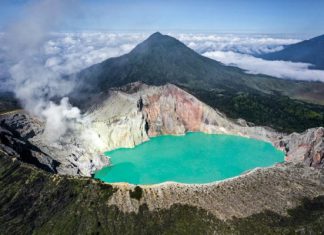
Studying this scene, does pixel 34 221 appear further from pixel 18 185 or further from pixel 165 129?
pixel 165 129

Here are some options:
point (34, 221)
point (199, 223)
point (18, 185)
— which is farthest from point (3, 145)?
point (199, 223)

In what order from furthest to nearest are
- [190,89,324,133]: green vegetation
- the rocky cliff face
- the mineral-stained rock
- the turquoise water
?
[190,89,324,133]: green vegetation < the turquoise water < the rocky cliff face < the mineral-stained rock

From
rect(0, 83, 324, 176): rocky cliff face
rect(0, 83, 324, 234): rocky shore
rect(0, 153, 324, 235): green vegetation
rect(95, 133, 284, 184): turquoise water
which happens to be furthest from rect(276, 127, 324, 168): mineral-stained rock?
rect(0, 153, 324, 235): green vegetation

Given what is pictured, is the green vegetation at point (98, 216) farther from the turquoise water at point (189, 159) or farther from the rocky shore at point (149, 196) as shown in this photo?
the turquoise water at point (189, 159)

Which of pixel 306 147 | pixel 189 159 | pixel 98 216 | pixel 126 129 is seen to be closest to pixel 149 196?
pixel 98 216

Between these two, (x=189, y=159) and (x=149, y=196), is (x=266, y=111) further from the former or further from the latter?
(x=149, y=196)

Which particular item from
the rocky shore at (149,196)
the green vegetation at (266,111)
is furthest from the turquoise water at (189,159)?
the green vegetation at (266,111)

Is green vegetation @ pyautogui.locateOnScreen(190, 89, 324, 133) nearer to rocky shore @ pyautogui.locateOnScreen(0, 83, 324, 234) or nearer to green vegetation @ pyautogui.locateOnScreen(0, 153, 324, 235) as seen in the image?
rocky shore @ pyautogui.locateOnScreen(0, 83, 324, 234)

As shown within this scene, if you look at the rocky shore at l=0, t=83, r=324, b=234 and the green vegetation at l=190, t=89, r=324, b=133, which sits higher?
the rocky shore at l=0, t=83, r=324, b=234
